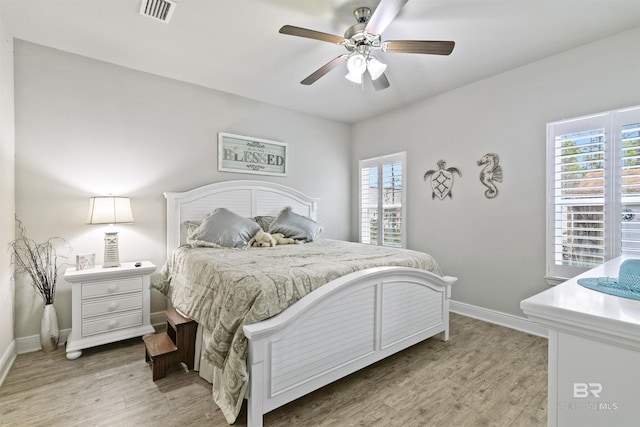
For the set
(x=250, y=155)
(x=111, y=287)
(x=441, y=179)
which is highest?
(x=250, y=155)

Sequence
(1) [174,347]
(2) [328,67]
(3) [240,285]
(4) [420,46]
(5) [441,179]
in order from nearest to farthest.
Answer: (3) [240,285]
(4) [420,46]
(1) [174,347]
(2) [328,67]
(5) [441,179]

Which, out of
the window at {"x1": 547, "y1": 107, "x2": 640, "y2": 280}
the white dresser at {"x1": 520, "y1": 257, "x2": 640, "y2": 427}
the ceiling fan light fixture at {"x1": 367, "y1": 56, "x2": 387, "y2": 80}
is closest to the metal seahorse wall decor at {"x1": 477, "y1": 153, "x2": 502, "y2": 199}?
the window at {"x1": 547, "y1": 107, "x2": 640, "y2": 280}

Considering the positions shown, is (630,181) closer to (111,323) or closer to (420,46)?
→ (420,46)

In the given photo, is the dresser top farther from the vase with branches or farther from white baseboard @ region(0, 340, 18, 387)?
white baseboard @ region(0, 340, 18, 387)

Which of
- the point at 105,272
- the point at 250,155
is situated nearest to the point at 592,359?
the point at 105,272

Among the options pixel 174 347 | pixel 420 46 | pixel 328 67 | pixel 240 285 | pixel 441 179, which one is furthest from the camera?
pixel 441 179

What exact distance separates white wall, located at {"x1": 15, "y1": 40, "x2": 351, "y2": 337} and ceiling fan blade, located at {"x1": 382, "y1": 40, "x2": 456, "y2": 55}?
2.21 metres

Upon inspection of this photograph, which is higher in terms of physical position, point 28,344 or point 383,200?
point 383,200

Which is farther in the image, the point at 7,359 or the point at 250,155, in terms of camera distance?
the point at 250,155

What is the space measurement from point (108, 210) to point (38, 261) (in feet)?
2.46

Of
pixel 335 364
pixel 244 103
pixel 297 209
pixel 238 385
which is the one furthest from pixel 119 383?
pixel 244 103

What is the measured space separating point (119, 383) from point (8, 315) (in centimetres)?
117

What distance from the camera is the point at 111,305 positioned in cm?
251

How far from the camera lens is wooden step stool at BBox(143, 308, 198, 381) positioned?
2057 mm
